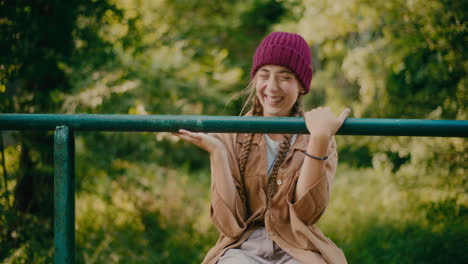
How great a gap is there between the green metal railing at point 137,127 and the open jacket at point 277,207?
0.37 metres

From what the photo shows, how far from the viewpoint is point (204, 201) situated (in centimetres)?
584

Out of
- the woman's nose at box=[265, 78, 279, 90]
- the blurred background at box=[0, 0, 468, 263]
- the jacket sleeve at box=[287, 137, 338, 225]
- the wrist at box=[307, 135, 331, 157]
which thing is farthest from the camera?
the blurred background at box=[0, 0, 468, 263]

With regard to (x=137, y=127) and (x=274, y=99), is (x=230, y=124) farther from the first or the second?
(x=274, y=99)

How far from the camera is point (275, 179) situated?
192cm

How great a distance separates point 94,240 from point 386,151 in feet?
10.3

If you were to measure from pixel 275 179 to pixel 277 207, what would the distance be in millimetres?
133

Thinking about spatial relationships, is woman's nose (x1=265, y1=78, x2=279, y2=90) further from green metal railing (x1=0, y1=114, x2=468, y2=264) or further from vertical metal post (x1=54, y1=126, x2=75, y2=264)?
vertical metal post (x1=54, y1=126, x2=75, y2=264)

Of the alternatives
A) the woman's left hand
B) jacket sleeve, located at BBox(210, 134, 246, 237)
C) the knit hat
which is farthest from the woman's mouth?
the woman's left hand

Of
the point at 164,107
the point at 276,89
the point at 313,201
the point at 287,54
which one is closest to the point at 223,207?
the point at 313,201

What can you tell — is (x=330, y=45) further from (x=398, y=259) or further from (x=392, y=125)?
(x=392, y=125)

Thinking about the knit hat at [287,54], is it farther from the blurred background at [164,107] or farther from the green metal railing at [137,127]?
the blurred background at [164,107]

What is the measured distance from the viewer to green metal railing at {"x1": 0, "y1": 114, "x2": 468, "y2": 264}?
139 cm

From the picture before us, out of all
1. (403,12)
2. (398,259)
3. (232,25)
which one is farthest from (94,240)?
(232,25)

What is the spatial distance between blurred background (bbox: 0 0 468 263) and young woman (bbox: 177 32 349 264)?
88cm
